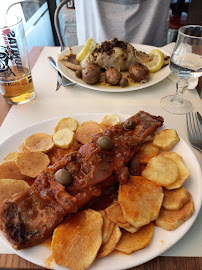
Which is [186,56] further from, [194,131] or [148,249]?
[148,249]

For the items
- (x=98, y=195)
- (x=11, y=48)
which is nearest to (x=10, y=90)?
(x=11, y=48)

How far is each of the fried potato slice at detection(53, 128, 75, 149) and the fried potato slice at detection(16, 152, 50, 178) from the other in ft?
0.36

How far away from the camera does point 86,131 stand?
4.53 feet

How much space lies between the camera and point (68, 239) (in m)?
0.88

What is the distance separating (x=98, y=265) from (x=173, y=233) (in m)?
0.32

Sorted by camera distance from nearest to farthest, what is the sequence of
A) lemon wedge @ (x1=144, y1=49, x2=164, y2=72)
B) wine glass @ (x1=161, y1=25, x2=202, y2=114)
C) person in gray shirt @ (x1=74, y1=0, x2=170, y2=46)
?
1. wine glass @ (x1=161, y1=25, x2=202, y2=114)
2. lemon wedge @ (x1=144, y1=49, x2=164, y2=72)
3. person in gray shirt @ (x1=74, y1=0, x2=170, y2=46)

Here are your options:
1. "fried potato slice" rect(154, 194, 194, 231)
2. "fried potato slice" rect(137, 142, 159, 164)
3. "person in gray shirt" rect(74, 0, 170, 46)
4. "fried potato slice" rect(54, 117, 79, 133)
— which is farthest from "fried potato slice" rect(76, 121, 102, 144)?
"person in gray shirt" rect(74, 0, 170, 46)

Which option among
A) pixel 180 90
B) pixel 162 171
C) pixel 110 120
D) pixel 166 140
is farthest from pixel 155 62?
pixel 162 171

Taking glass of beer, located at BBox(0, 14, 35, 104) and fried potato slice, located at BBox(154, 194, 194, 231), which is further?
glass of beer, located at BBox(0, 14, 35, 104)

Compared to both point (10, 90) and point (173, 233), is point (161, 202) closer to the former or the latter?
point (173, 233)

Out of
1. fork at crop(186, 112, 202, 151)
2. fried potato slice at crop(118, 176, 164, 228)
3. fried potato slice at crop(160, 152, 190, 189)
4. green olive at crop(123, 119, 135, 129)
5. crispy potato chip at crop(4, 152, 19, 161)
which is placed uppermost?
green olive at crop(123, 119, 135, 129)

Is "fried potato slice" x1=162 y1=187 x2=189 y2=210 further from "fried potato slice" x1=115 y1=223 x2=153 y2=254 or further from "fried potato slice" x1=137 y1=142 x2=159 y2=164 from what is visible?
"fried potato slice" x1=137 y1=142 x2=159 y2=164

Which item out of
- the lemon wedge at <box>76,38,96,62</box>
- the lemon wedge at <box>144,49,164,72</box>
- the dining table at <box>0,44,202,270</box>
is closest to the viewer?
the dining table at <box>0,44,202,270</box>

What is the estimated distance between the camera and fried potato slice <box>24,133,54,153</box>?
1.28 meters
